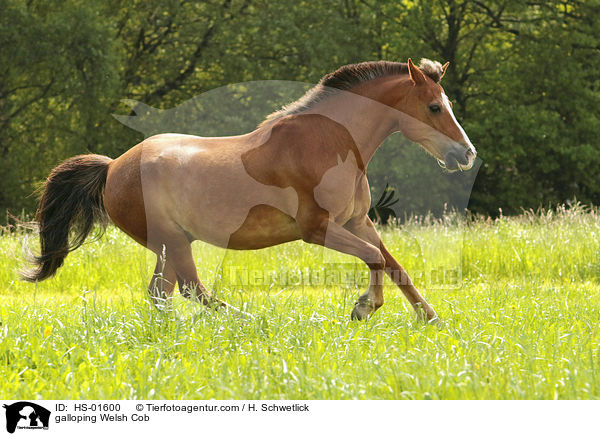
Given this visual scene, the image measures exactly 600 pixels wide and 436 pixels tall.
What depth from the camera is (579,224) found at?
31.7 feet

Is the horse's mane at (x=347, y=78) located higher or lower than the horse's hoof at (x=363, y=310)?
higher

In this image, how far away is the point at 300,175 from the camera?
488cm

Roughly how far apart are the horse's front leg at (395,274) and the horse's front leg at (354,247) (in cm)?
3

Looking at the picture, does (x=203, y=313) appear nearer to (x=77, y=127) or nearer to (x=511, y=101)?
(x=77, y=127)

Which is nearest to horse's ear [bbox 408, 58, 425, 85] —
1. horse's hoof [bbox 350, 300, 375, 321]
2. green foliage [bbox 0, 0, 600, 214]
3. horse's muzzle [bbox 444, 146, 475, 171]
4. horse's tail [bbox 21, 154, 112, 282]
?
horse's muzzle [bbox 444, 146, 475, 171]

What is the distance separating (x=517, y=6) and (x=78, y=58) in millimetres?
13264
